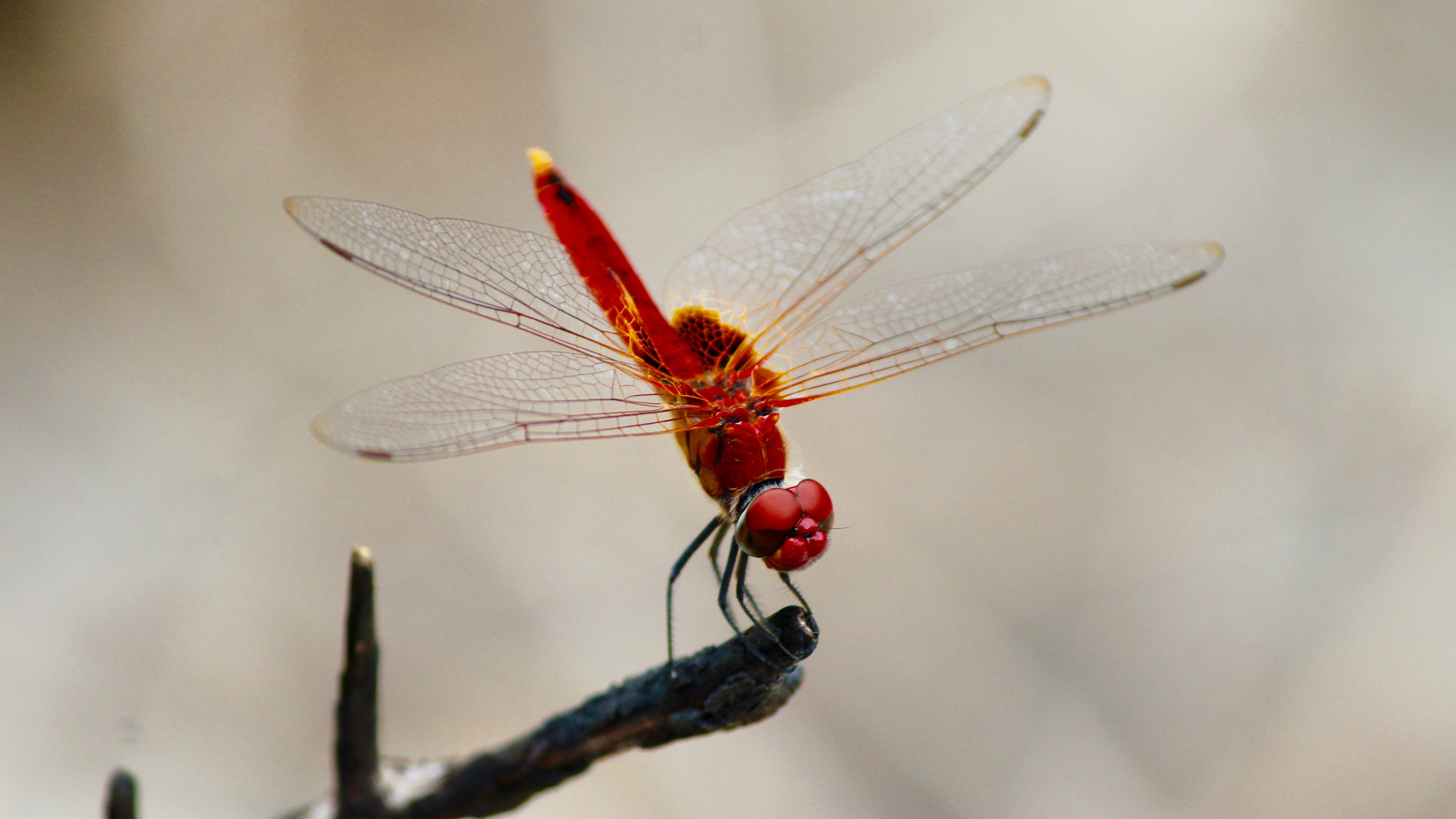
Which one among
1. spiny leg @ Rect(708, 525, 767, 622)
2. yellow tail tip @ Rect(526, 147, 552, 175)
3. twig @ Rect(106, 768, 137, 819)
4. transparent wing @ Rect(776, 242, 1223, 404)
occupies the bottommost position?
spiny leg @ Rect(708, 525, 767, 622)

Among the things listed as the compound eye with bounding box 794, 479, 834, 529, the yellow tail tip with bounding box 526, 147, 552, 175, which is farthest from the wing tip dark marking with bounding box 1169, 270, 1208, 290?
the yellow tail tip with bounding box 526, 147, 552, 175

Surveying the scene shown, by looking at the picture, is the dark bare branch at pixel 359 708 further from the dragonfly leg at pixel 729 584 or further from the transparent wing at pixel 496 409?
the dragonfly leg at pixel 729 584

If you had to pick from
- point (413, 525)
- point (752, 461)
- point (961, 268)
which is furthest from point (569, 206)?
point (961, 268)

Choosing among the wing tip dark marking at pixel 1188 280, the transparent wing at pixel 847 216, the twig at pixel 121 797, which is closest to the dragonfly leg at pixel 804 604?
the transparent wing at pixel 847 216

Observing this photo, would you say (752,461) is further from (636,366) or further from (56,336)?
(56,336)

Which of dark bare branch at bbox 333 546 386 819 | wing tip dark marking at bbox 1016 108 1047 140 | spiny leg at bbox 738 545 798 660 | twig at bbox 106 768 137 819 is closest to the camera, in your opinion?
twig at bbox 106 768 137 819

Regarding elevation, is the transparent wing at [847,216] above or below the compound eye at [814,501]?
above

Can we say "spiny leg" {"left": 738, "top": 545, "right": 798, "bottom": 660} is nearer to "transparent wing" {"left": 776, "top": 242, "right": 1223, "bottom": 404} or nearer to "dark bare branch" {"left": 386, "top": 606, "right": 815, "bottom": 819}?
"dark bare branch" {"left": 386, "top": 606, "right": 815, "bottom": 819}
